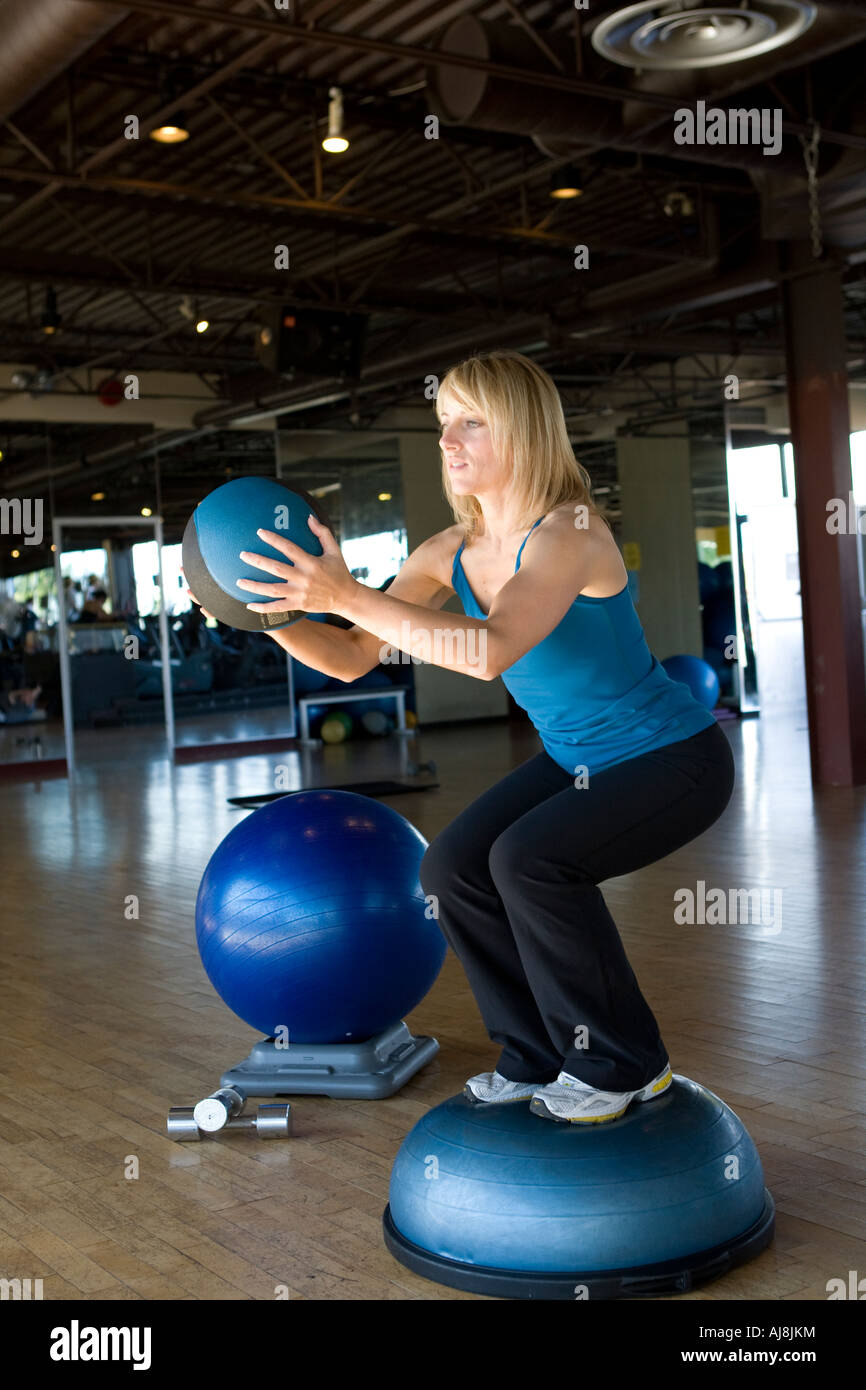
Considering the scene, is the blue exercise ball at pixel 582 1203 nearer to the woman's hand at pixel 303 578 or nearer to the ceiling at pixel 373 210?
the woman's hand at pixel 303 578

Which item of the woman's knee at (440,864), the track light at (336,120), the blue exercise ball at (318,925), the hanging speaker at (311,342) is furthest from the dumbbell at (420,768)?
the woman's knee at (440,864)

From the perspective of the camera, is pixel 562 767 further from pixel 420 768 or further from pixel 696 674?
pixel 696 674

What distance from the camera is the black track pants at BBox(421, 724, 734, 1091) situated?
88.4 inches

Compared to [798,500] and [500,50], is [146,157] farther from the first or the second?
[798,500]

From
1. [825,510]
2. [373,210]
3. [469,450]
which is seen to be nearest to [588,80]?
[373,210]

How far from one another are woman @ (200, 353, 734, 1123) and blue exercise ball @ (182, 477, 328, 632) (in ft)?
0.14

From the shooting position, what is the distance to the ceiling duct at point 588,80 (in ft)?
17.6

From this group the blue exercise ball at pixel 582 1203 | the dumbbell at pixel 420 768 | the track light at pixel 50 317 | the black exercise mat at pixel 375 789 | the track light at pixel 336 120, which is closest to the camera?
the blue exercise ball at pixel 582 1203

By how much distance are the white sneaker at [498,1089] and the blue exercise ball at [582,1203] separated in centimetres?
9

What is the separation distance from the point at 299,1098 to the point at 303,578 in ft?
5.63

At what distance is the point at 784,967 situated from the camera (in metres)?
4.23

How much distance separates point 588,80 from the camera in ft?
18.3

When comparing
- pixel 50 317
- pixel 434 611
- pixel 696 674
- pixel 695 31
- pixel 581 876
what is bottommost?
pixel 581 876

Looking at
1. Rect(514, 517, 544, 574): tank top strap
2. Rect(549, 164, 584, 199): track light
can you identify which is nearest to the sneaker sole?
Rect(514, 517, 544, 574): tank top strap
